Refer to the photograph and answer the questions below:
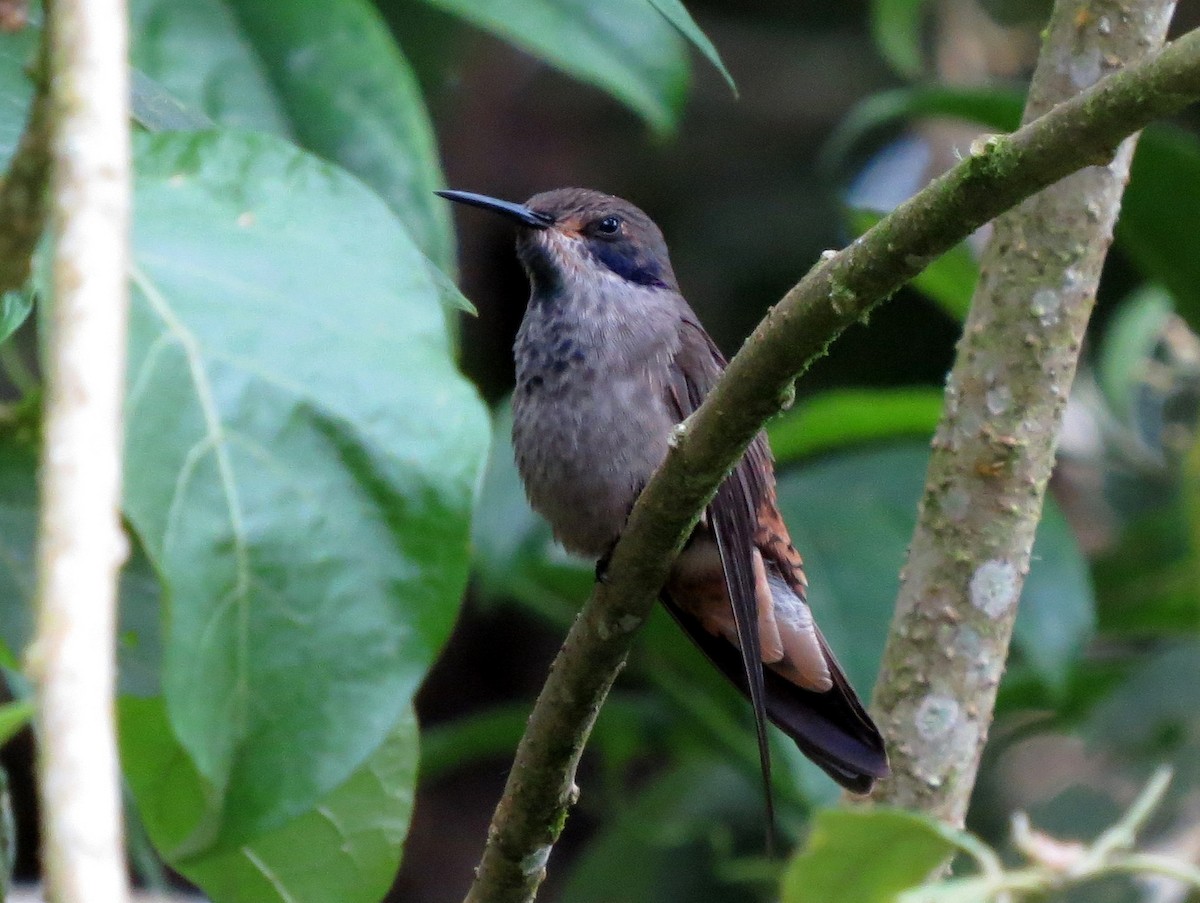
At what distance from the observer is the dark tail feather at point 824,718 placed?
2.67 meters

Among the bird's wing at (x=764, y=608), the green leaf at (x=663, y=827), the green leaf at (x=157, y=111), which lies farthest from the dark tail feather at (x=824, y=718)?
the green leaf at (x=663, y=827)

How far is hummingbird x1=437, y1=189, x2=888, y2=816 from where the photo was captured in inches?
122

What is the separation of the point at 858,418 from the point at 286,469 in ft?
11.1

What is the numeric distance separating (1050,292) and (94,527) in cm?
205

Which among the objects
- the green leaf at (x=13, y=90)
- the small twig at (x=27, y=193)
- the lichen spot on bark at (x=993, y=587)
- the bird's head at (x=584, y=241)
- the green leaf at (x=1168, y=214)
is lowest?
the lichen spot on bark at (x=993, y=587)

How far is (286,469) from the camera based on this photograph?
140 cm

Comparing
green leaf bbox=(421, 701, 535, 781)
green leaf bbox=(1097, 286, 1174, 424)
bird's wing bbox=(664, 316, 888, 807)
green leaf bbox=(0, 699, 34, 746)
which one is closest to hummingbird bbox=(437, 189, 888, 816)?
bird's wing bbox=(664, 316, 888, 807)

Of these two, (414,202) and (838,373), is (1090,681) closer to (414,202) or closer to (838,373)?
(838,373)

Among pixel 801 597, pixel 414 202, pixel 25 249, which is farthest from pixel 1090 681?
pixel 25 249

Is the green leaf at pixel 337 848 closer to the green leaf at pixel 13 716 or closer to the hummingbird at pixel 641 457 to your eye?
the green leaf at pixel 13 716

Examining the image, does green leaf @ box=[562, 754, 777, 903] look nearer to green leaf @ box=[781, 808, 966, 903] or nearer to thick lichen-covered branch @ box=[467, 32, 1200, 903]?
thick lichen-covered branch @ box=[467, 32, 1200, 903]

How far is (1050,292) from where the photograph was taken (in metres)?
2.58

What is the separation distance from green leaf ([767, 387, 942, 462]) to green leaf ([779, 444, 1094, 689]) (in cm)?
11

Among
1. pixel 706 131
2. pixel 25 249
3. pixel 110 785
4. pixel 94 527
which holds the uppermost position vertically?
pixel 706 131
